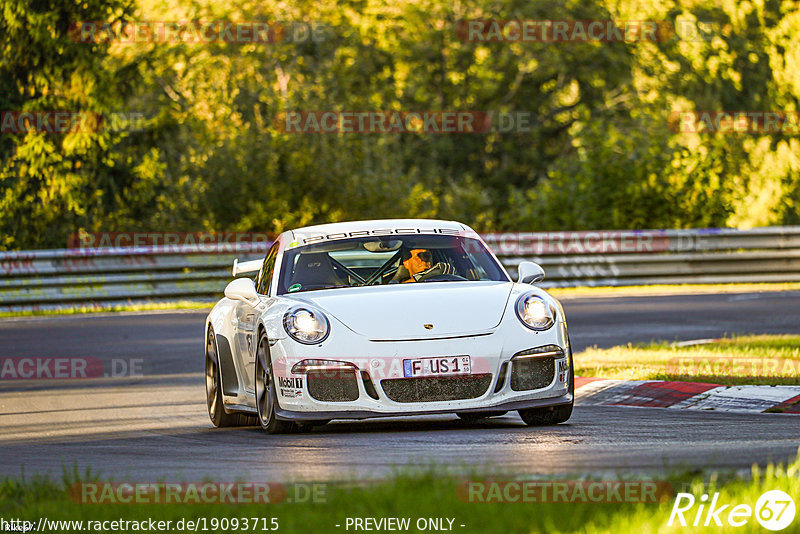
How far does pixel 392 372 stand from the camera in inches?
371

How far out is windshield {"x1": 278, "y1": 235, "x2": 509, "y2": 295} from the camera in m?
10.7

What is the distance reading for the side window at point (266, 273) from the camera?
1102 cm

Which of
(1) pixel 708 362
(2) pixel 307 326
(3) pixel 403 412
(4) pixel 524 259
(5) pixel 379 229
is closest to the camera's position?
(3) pixel 403 412

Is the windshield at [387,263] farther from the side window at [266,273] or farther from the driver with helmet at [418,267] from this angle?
the side window at [266,273]

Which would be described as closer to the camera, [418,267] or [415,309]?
[415,309]

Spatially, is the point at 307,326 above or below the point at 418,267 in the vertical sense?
below

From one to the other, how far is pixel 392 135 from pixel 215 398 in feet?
116

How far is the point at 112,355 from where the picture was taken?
17516mm


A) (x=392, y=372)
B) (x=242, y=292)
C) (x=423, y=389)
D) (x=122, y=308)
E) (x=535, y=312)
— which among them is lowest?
(x=122, y=308)

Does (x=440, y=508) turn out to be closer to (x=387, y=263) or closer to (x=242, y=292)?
(x=242, y=292)

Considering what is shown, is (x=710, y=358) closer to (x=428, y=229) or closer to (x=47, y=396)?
(x=428, y=229)

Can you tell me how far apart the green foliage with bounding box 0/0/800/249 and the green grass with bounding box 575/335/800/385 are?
1684cm

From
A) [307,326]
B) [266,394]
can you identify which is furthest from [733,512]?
[266,394]

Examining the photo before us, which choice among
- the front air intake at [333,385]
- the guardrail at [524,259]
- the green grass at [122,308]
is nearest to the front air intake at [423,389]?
the front air intake at [333,385]
